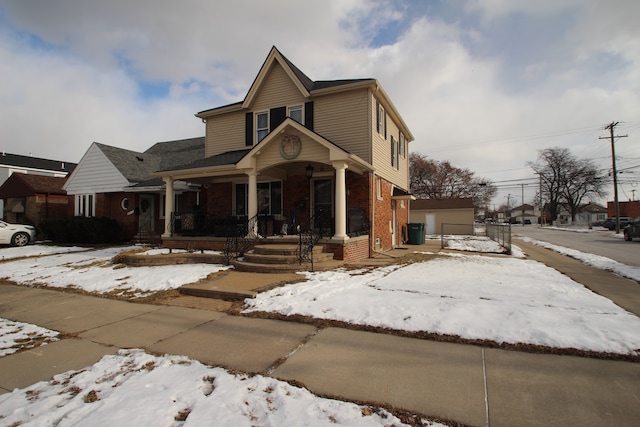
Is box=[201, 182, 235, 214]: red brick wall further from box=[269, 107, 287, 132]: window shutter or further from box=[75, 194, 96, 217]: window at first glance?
box=[75, 194, 96, 217]: window

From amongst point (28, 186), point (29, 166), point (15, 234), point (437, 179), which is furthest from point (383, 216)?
point (29, 166)

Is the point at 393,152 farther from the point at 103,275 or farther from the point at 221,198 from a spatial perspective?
the point at 103,275

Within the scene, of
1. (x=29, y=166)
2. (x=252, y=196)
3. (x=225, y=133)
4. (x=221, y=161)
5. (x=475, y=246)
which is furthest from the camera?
(x=29, y=166)

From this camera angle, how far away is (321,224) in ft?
37.7

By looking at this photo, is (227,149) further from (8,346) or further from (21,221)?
(21,221)

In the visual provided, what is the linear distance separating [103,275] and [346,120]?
9241mm

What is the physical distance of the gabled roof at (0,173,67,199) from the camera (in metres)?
20.7

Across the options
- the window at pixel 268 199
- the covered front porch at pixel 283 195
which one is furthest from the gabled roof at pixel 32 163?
the window at pixel 268 199

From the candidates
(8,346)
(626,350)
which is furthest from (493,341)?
(8,346)

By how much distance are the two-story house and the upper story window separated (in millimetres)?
40

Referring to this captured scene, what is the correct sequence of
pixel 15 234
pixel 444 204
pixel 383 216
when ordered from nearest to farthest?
pixel 383 216, pixel 15 234, pixel 444 204

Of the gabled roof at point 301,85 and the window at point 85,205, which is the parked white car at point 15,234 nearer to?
the window at point 85,205

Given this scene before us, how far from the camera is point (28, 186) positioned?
20.6 meters

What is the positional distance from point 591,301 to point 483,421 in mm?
4597
